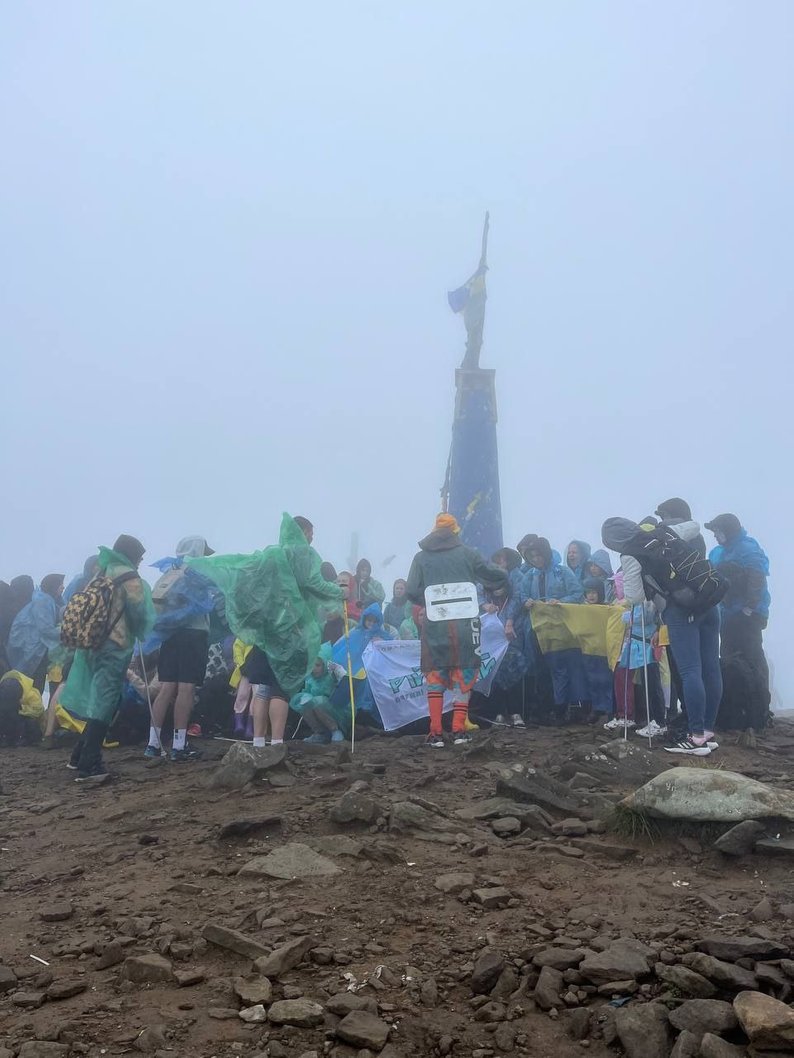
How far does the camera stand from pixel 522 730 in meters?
8.22

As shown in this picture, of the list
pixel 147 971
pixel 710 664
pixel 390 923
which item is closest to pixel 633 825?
pixel 390 923

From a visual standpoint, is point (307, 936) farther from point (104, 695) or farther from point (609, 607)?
point (609, 607)

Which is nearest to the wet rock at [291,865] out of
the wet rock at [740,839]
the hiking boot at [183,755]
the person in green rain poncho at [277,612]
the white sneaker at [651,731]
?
the wet rock at [740,839]

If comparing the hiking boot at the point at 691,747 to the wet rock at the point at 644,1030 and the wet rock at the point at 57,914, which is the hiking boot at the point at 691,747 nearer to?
the wet rock at the point at 644,1030

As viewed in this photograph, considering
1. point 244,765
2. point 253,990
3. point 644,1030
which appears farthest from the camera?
point 244,765

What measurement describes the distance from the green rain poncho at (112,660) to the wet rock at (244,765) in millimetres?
1502

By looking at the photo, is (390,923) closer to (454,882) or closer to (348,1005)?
(454,882)

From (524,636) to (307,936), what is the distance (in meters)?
6.11

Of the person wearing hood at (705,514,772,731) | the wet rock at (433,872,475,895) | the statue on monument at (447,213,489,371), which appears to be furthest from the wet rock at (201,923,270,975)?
the statue on monument at (447,213,489,371)

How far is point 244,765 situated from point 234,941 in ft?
8.68

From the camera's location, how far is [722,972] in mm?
2580

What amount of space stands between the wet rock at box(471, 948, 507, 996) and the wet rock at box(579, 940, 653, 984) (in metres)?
0.27

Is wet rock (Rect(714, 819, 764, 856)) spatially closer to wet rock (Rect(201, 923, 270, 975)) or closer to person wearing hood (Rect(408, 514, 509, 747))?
wet rock (Rect(201, 923, 270, 975))

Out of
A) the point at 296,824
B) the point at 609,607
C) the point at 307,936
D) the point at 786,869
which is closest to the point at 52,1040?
the point at 307,936
